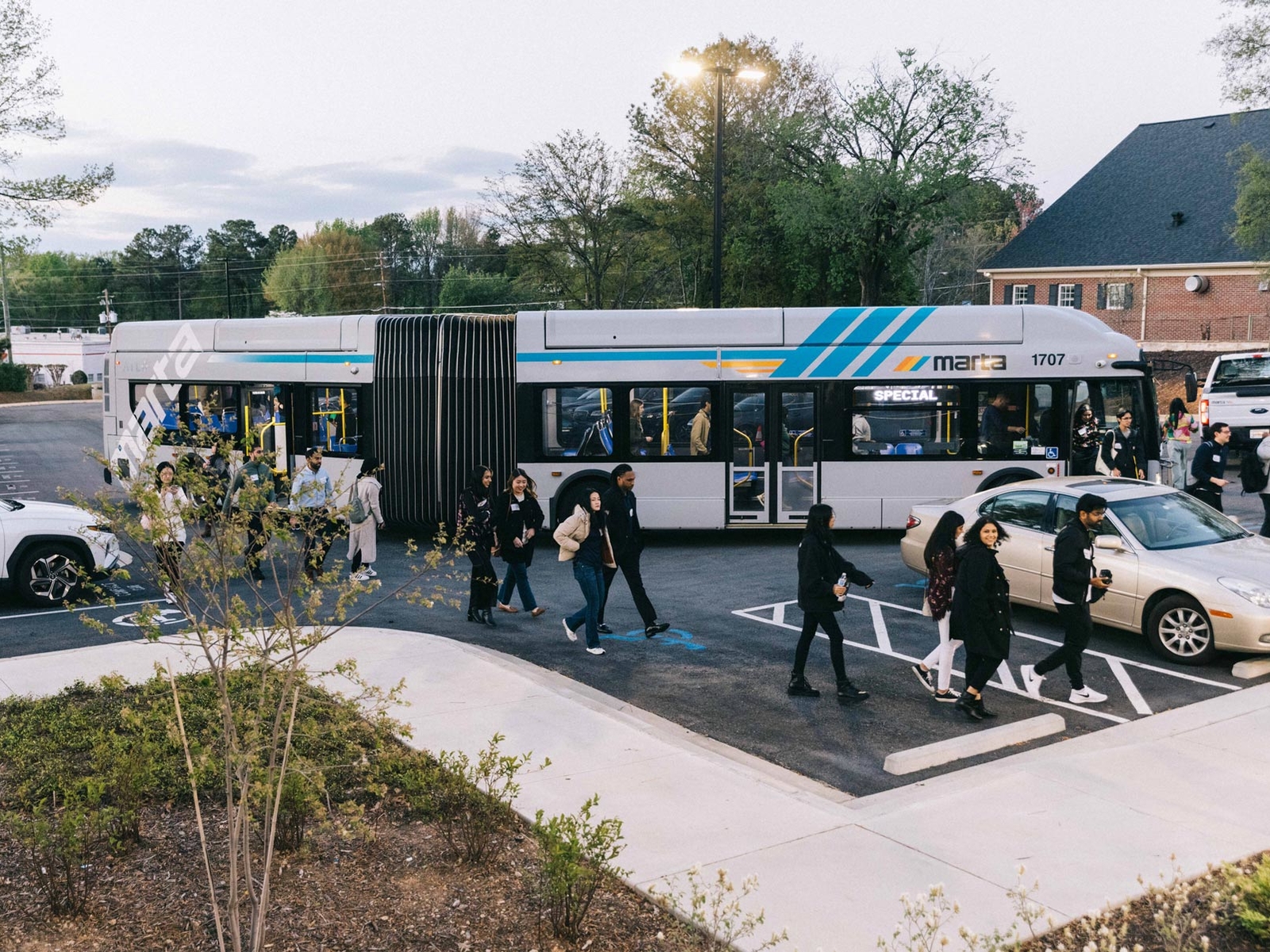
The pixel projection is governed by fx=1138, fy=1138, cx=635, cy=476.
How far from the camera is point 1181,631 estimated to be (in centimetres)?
1061

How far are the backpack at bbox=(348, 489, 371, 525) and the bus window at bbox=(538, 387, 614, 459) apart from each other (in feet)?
11.9

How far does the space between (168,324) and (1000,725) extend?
1700cm

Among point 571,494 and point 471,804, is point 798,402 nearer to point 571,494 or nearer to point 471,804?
point 571,494

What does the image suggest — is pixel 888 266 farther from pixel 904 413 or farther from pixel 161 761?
pixel 161 761

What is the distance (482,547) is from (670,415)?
5414 mm

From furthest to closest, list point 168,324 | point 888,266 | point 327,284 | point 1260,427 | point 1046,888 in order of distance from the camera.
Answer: point 327,284, point 888,266, point 1260,427, point 168,324, point 1046,888

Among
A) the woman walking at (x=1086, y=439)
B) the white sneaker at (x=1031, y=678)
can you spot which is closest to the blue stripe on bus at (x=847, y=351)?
the woman walking at (x=1086, y=439)

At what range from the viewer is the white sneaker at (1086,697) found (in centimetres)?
966

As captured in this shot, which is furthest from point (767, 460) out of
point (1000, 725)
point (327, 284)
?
point (327, 284)

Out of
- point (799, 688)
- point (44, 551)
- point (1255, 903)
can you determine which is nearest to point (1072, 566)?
point (799, 688)

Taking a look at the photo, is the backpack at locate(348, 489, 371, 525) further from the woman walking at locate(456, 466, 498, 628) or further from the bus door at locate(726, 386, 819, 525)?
the bus door at locate(726, 386, 819, 525)

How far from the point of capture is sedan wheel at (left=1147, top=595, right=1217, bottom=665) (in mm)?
10438

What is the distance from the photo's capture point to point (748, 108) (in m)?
48.2

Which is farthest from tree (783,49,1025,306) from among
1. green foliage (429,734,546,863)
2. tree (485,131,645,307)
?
green foliage (429,734,546,863)
